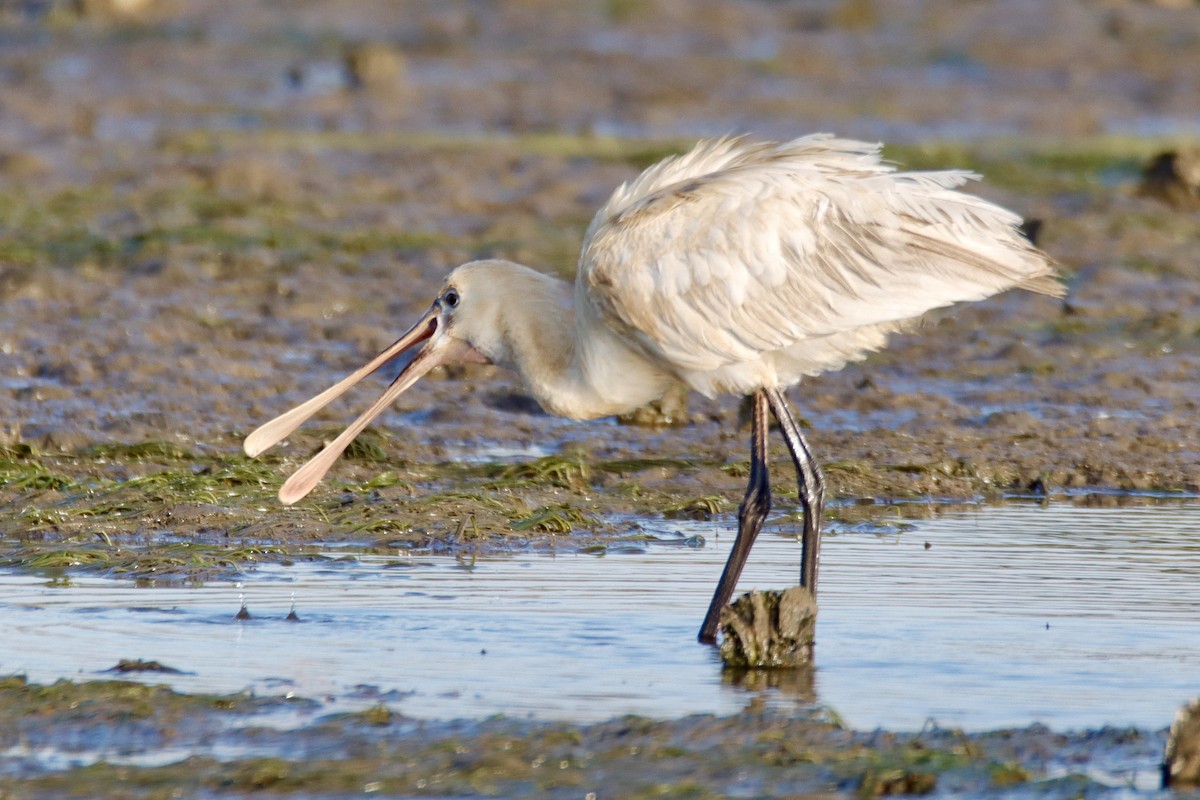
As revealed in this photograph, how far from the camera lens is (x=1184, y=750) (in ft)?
15.2

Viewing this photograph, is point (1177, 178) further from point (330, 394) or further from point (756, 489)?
point (330, 394)

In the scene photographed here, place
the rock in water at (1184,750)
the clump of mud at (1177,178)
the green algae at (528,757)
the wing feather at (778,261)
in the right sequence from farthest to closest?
the clump of mud at (1177,178) < the wing feather at (778,261) < the green algae at (528,757) < the rock in water at (1184,750)

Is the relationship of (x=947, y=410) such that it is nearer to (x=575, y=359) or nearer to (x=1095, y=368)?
(x=1095, y=368)

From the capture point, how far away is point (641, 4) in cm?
2567

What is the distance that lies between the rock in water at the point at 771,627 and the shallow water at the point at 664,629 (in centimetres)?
9

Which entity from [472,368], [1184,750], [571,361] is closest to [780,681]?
[1184,750]

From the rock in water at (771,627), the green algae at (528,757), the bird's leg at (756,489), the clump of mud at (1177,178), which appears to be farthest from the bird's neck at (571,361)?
the clump of mud at (1177,178)

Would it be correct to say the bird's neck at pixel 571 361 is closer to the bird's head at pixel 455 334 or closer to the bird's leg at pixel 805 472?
the bird's head at pixel 455 334

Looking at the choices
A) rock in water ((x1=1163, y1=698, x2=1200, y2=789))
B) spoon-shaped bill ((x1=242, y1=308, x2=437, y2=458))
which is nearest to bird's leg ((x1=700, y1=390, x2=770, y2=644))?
spoon-shaped bill ((x1=242, y1=308, x2=437, y2=458))

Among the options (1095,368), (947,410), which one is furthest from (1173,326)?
(947,410)

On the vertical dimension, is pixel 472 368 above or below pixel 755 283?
below

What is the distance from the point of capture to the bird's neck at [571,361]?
678 centimetres

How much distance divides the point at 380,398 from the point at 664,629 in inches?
55.6

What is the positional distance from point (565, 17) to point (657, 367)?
19.0 m
